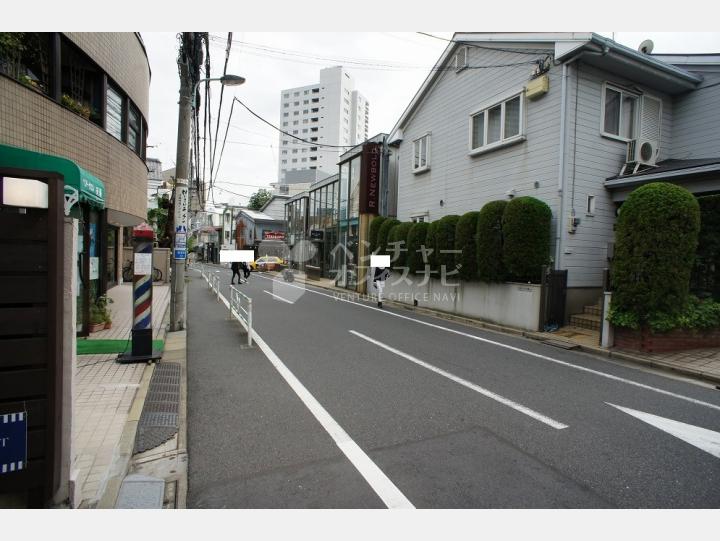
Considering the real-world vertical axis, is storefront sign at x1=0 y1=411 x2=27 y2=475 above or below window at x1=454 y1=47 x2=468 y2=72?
below

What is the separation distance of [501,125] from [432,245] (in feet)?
14.0

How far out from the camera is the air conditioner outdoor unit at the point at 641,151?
10.8 metres

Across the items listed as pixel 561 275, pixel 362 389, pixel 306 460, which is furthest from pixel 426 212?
pixel 306 460

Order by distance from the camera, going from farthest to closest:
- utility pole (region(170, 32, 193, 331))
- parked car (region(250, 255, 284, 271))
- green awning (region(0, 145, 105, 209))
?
parked car (region(250, 255, 284, 271)) < utility pole (region(170, 32, 193, 331)) < green awning (region(0, 145, 105, 209))

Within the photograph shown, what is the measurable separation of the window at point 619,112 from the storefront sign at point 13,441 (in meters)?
12.8

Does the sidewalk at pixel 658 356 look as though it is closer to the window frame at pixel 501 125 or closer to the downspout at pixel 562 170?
the downspout at pixel 562 170

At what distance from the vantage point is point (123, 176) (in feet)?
Result: 38.9

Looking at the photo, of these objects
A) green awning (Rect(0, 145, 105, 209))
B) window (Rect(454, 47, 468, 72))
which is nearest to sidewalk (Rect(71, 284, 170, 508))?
green awning (Rect(0, 145, 105, 209))

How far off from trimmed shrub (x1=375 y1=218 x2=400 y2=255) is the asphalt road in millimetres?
9192

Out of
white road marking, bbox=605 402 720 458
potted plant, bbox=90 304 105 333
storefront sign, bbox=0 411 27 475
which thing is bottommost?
white road marking, bbox=605 402 720 458

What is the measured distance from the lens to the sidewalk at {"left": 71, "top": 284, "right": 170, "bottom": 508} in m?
3.02

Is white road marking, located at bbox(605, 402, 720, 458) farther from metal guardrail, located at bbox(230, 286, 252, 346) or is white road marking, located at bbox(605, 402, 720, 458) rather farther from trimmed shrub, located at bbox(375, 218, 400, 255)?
trimmed shrub, located at bbox(375, 218, 400, 255)

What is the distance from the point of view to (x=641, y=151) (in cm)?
1086

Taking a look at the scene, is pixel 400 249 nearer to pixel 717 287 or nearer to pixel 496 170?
pixel 496 170
